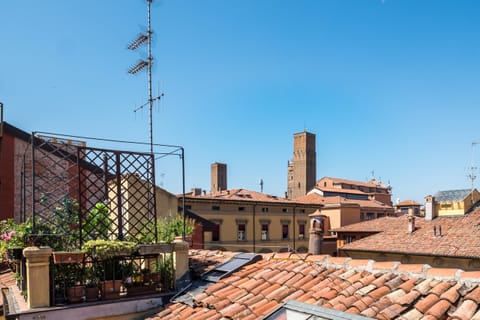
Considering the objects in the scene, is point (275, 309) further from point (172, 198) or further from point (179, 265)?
point (172, 198)

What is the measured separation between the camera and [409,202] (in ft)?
186

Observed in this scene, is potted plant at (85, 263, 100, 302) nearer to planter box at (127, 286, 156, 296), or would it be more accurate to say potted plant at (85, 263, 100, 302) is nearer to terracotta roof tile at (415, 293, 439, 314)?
planter box at (127, 286, 156, 296)

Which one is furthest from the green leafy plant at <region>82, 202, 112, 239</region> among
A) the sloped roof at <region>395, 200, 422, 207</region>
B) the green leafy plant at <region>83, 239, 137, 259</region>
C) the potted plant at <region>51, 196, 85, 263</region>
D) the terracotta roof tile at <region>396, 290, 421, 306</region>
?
the sloped roof at <region>395, 200, 422, 207</region>

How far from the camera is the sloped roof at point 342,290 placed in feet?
14.0

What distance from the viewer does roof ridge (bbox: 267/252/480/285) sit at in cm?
466

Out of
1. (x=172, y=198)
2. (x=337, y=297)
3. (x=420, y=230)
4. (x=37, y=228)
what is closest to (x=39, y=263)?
(x=37, y=228)

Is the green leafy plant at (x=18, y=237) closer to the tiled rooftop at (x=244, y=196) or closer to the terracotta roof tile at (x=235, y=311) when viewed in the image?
the terracotta roof tile at (x=235, y=311)

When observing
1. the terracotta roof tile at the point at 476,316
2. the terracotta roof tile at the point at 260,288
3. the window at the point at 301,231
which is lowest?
the window at the point at 301,231

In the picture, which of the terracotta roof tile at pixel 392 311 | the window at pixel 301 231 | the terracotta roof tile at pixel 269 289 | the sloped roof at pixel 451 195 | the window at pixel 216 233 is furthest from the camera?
the window at pixel 301 231

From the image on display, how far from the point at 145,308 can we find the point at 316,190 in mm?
57151

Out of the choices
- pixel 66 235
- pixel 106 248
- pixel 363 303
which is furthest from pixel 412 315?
pixel 66 235

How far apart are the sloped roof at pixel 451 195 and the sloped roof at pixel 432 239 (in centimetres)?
165

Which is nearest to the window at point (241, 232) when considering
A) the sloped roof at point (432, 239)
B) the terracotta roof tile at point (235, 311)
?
the sloped roof at point (432, 239)

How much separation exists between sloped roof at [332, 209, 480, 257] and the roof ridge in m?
16.1
